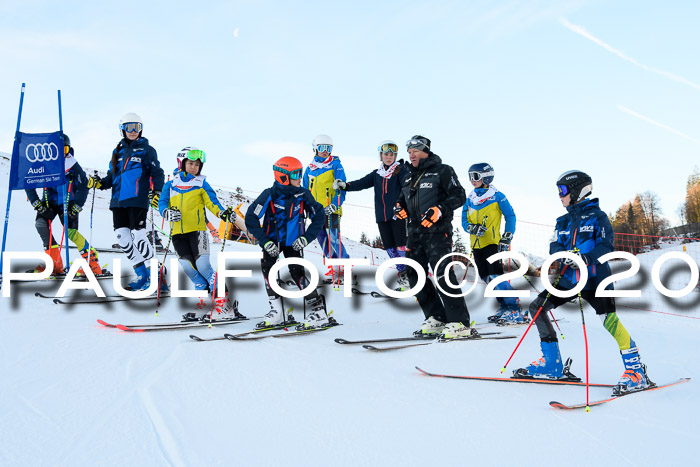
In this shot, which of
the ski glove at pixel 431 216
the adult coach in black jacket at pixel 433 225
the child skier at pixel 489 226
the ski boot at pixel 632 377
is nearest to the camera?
the ski boot at pixel 632 377

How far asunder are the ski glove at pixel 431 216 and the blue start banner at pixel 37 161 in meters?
6.07

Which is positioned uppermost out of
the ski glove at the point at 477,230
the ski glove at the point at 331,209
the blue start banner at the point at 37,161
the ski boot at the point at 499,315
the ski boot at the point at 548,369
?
the blue start banner at the point at 37,161

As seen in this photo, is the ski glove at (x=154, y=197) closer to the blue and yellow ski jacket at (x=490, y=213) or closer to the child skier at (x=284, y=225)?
the child skier at (x=284, y=225)

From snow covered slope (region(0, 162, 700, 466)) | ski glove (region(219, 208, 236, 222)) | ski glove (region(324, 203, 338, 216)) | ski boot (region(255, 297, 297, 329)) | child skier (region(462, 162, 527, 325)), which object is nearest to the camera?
snow covered slope (region(0, 162, 700, 466))

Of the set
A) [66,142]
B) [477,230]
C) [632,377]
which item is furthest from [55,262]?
[632,377]

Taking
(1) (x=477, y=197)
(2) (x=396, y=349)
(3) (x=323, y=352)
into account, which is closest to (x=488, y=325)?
(1) (x=477, y=197)

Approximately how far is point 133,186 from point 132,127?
0.89m

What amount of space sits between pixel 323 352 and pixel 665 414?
283cm

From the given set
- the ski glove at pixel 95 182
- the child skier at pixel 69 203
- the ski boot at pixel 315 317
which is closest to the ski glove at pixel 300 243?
the ski boot at pixel 315 317

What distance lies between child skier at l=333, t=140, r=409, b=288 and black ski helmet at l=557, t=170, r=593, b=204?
434 cm

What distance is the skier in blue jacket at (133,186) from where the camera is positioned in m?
7.32

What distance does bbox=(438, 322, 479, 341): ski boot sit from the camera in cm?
556

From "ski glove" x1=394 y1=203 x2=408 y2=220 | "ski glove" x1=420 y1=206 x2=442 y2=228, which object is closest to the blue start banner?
"ski glove" x1=394 y1=203 x2=408 y2=220

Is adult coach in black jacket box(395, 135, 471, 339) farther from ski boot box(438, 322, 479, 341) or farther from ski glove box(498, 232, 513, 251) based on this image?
ski glove box(498, 232, 513, 251)
